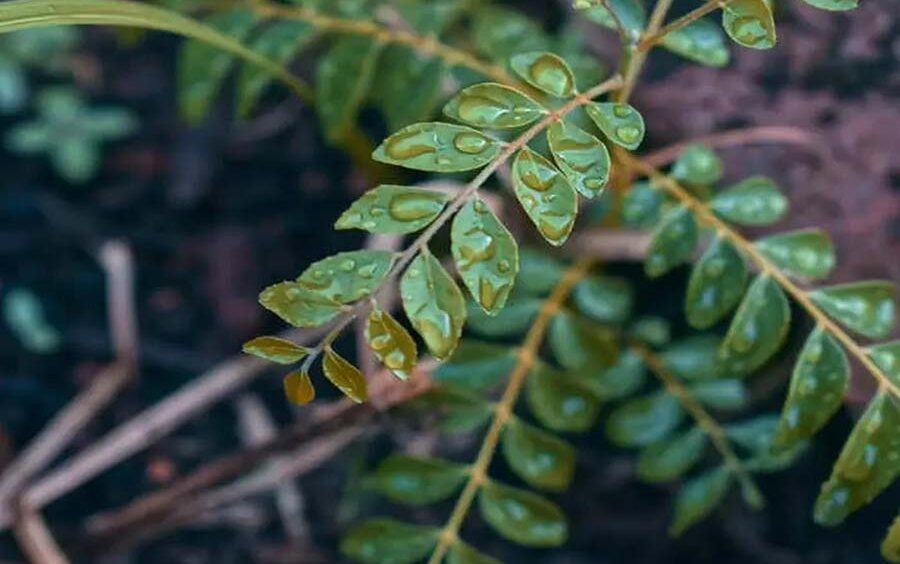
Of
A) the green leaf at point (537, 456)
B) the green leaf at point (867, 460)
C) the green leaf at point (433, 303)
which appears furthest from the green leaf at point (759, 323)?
the green leaf at point (433, 303)

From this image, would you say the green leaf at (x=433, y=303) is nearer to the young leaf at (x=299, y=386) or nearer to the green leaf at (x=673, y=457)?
the young leaf at (x=299, y=386)

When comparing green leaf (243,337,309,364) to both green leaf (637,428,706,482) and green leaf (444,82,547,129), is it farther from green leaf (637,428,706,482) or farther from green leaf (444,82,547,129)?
green leaf (637,428,706,482)

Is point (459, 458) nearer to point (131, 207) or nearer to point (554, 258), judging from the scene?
point (554, 258)

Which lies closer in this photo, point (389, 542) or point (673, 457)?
point (389, 542)

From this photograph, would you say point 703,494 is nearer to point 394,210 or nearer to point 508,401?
point 508,401

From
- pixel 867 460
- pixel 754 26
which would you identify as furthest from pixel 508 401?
pixel 754 26

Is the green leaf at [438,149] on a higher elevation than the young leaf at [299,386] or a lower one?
higher

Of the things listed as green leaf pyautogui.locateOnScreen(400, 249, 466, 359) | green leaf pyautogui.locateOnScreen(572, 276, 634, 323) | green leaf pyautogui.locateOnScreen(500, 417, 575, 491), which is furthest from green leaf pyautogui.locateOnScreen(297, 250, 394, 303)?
green leaf pyautogui.locateOnScreen(572, 276, 634, 323)
